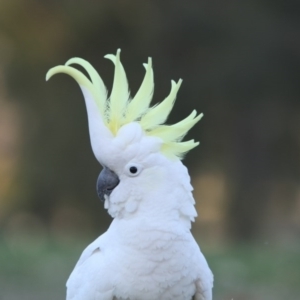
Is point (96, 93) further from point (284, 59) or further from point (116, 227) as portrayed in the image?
point (284, 59)

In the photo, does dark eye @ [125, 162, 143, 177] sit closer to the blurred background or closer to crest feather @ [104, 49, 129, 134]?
crest feather @ [104, 49, 129, 134]

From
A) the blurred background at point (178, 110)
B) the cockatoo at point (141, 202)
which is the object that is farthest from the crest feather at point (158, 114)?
the blurred background at point (178, 110)

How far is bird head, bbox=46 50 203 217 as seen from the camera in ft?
8.04

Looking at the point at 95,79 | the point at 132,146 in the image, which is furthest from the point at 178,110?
the point at 132,146

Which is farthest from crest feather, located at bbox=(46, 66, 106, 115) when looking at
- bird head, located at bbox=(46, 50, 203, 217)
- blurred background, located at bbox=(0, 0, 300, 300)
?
blurred background, located at bbox=(0, 0, 300, 300)

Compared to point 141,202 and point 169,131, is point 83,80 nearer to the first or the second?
point 169,131

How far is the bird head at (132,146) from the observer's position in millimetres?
2449

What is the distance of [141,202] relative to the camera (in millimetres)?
2457

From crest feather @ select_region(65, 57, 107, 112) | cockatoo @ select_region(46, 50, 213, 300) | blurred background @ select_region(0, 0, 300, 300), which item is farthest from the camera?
blurred background @ select_region(0, 0, 300, 300)

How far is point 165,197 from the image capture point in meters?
2.45

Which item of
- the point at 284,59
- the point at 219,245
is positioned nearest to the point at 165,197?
the point at 219,245

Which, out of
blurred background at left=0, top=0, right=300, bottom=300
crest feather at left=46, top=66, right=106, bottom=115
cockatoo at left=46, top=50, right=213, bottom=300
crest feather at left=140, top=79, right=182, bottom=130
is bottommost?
cockatoo at left=46, top=50, right=213, bottom=300

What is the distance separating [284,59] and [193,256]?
16.4 feet

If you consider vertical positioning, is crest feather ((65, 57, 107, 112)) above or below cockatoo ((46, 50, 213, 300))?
above
